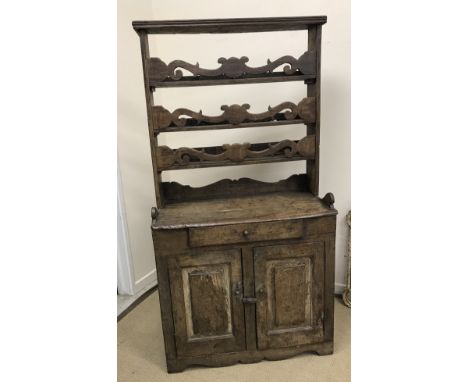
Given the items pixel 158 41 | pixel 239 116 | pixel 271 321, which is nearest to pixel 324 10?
pixel 239 116

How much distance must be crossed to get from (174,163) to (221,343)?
86 centimetres

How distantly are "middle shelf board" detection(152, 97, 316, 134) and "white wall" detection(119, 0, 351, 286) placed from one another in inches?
16.7

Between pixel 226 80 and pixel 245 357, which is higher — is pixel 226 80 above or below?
above

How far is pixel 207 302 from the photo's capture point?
1.61m

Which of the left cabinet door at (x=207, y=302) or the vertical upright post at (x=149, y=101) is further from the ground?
the vertical upright post at (x=149, y=101)

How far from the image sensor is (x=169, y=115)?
5.17 feet

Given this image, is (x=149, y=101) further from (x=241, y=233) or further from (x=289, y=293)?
(x=289, y=293)

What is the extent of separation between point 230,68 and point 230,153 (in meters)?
0.37

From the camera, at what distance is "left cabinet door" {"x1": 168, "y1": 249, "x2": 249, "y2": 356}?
156cm

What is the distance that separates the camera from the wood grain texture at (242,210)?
1.53m

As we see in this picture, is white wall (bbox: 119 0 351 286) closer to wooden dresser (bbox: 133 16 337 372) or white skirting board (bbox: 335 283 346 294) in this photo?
white skirting board (bbox: 335 283 346 294)

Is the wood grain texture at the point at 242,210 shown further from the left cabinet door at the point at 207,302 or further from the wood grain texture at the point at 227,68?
the wood grain texture at the point at 227,68

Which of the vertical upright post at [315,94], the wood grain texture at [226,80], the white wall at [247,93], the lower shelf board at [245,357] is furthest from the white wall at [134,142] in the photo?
the vertical upright post at [315,94]

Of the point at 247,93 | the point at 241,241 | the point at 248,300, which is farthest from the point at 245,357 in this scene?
the point at 247,93
